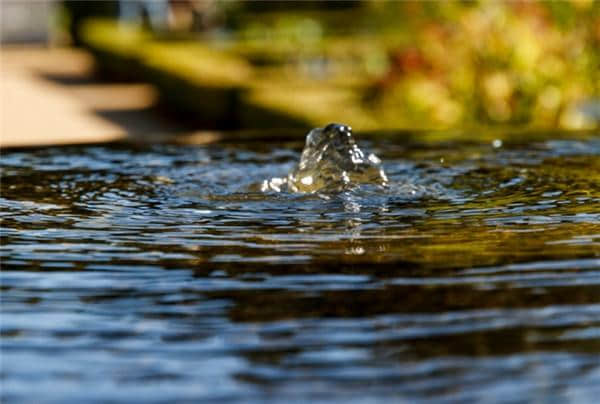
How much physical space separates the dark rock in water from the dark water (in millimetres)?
161

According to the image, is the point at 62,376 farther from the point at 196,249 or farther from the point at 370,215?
the point at 370,215

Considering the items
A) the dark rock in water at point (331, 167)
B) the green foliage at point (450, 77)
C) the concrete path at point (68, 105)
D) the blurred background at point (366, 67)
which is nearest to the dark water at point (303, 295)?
the dark rock in water at point (331, 167)

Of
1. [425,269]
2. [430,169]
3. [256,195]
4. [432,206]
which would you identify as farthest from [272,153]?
[425,269]

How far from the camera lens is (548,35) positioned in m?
9.89

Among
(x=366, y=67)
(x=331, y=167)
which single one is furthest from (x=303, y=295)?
(x=366, y=67)

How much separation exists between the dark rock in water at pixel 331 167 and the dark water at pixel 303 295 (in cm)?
16

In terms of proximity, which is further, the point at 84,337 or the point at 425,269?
the point at 425,269

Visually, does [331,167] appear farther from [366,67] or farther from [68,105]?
[68,105]

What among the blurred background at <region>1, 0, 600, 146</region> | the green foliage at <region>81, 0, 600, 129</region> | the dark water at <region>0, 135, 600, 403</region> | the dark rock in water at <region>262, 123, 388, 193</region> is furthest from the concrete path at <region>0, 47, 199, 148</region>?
the dark water at <region>0, 135, 600, 403</region>

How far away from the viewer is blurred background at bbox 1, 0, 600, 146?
936 cm

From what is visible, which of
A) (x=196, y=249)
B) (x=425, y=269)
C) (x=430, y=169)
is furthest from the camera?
(x=430, y=169)

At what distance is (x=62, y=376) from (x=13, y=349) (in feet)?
0.62

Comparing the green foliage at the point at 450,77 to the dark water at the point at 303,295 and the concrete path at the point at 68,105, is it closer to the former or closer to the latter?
the concrete path at the point at 68,105

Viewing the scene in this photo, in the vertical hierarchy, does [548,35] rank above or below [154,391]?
above
